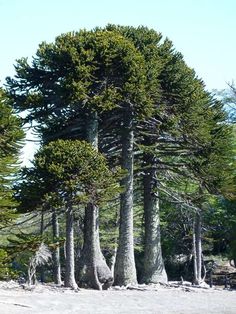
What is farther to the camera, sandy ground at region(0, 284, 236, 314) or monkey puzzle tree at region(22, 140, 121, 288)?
monkey puzzle tree at region(22, 140, 121, 288)

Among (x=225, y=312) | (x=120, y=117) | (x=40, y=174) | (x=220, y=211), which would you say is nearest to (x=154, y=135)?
(x=120, y=117)

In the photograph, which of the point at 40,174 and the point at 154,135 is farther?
the point at 154,135

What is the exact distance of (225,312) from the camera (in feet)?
45.9

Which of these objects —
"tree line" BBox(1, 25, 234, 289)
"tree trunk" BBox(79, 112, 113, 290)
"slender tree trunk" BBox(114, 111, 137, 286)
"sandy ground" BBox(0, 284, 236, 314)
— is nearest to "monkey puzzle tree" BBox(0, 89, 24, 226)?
"tree line" BBox(1, 25, 234, 289)

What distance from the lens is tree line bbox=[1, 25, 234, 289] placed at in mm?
18609

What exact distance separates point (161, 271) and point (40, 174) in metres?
8.89

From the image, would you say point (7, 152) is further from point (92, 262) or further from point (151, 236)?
point (151, 236)

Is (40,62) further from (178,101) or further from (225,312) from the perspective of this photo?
(225,312)

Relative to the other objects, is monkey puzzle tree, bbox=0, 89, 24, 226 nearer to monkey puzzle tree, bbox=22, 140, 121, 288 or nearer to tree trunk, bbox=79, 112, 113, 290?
monkey puzzle tree, bbox=22, 140, 121, 288

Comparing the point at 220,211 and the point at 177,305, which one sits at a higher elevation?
the point at 220,211

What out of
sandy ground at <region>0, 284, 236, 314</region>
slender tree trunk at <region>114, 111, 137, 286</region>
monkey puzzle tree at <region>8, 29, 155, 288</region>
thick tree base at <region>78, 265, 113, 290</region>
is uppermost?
monkey puzzle tree at <region>8, 29, 155, 288</region>

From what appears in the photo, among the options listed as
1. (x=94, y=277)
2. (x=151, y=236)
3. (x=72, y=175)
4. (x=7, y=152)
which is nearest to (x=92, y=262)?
→ (x=94, y=277)

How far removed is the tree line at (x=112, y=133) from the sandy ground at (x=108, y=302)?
1.90 metres

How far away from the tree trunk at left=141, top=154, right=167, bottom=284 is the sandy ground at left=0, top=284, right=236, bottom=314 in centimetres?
371
